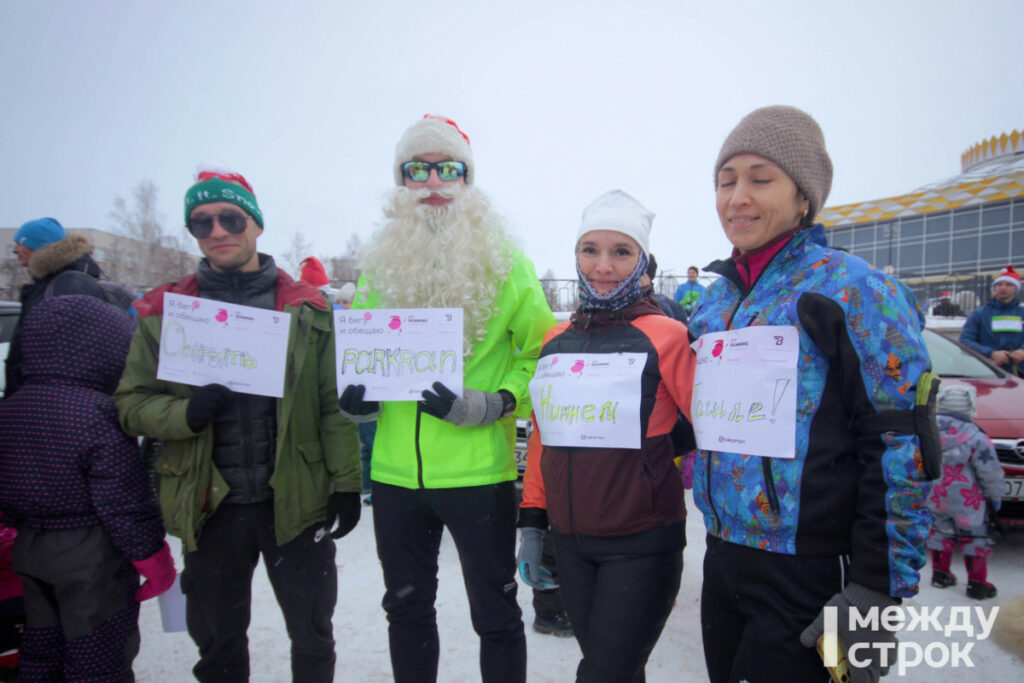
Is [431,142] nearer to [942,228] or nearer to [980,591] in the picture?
[980,591]

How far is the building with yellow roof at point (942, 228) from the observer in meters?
25.7

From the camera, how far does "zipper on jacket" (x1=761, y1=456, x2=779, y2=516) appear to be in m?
1.47

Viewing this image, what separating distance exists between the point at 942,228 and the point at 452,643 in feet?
110

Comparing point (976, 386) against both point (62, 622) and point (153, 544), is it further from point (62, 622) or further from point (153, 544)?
point (62, 622)

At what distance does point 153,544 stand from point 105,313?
94cm

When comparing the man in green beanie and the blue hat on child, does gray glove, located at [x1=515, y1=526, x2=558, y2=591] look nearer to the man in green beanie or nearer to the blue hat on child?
the man in green beanie

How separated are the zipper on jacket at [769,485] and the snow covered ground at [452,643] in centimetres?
175

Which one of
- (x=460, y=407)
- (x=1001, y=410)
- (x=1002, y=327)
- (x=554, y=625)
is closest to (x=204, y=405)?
(x=460, y=407)

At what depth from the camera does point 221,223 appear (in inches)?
84.7

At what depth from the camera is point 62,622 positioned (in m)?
2.11

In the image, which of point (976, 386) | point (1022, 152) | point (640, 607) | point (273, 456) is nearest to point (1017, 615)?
point (976, 386)

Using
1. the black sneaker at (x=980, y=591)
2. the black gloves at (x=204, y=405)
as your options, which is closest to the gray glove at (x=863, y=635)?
the black gloves at (x=204, y=405)

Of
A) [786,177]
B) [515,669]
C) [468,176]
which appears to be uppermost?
[468,176]

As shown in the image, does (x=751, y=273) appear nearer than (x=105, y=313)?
Yes
